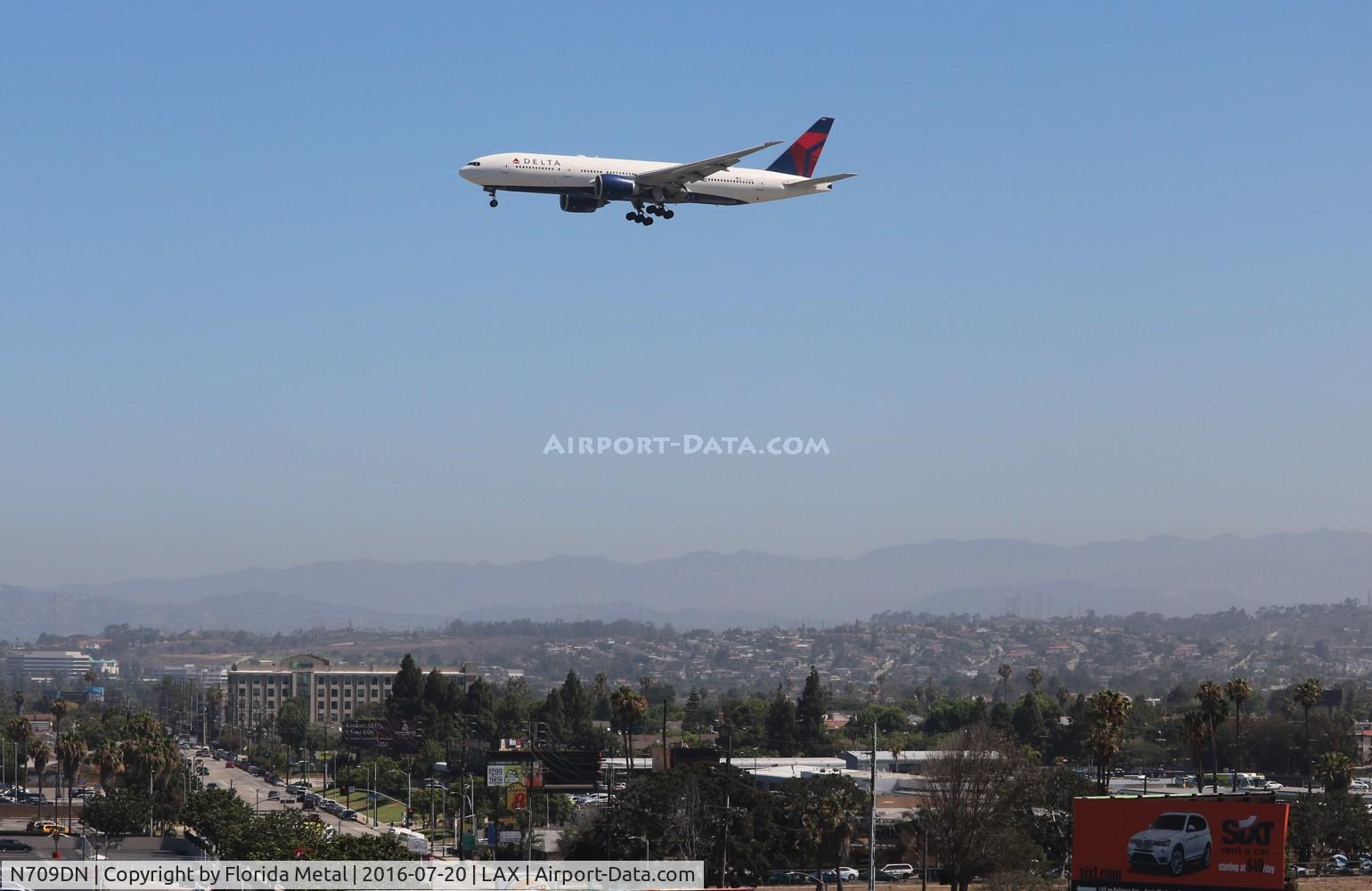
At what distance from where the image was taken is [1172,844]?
186 ft

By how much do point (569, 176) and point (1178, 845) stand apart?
5046 centimetres

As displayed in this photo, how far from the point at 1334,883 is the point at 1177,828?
38.9 metres

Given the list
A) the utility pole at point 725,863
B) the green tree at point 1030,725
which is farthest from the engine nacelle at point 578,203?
the green tree at point 1030,725

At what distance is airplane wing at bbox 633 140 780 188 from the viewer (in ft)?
298

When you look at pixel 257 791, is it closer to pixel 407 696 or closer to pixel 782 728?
pixel 407 696

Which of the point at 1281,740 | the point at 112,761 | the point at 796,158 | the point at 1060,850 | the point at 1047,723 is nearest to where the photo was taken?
the point at 1060,850

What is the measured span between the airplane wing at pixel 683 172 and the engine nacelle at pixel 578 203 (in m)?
2.85

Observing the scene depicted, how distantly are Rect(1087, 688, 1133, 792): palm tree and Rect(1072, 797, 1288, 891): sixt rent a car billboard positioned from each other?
45.6 m

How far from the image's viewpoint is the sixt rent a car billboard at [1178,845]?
182 ft

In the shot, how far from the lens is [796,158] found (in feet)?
367

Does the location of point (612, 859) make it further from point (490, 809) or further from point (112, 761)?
point (112, 761)

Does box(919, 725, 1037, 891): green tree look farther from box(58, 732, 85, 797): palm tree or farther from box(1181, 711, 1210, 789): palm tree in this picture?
box(58, 732, 85, 797): palm tree

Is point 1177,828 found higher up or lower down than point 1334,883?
higher up

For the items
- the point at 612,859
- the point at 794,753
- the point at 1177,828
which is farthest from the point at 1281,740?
the point at 1177,828
